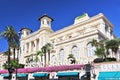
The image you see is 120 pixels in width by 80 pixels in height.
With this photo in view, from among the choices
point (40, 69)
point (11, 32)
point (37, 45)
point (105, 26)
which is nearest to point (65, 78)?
point (40, 69)

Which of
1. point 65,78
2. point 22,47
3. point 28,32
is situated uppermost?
point 28,32

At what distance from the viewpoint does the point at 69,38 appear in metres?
55.3

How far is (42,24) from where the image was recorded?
74.1 m

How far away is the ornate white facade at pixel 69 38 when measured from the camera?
50.7 m

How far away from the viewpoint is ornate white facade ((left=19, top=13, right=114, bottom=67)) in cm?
5072

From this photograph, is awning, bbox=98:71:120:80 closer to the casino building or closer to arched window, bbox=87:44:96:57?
the casino building

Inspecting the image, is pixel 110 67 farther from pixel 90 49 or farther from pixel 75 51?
pixel 75 51

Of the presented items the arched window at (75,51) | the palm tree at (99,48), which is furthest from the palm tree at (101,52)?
the arched window at (75,51)

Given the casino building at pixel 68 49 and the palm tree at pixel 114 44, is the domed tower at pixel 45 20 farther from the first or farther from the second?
the palm tree at pixel 114 44

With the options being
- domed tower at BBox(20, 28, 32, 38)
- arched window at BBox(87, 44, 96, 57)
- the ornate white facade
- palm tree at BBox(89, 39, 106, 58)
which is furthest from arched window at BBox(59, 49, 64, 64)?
domed tower at BBox(20, 28, 32, 38)

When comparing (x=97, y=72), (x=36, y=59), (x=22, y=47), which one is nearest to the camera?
(x=97, y=72)

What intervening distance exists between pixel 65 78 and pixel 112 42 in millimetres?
12102

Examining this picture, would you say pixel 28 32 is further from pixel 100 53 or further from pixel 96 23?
pixel 100 53

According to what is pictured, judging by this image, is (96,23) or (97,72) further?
(96,23)
